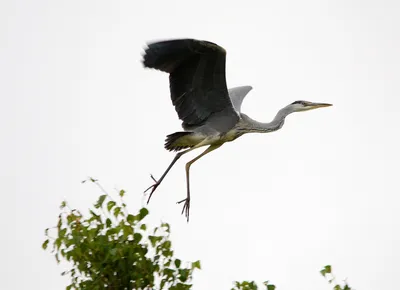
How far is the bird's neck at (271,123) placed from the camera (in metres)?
10.6

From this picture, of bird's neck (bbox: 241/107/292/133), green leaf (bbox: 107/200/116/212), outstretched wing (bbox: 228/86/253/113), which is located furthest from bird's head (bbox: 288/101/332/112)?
green leaf (bbox: 107/200/116/212)

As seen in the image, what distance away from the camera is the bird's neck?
10555 millimetres

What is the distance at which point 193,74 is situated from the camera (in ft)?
30.1

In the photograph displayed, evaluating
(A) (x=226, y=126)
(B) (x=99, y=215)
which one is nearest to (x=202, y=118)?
(A) (x=226, y=126)

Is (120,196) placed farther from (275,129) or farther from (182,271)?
(275,129)

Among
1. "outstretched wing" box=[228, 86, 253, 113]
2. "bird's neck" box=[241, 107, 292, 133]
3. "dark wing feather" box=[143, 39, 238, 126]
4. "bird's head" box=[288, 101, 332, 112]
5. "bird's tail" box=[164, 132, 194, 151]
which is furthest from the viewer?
"bird's head" box=[288, 101, 332, 112]

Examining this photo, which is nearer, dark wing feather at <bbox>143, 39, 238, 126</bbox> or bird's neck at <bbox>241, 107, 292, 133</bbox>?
dark wing feather at <bbox>143, 39, 238, 126</bbox>

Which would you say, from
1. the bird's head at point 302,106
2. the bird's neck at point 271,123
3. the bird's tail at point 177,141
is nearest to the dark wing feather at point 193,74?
the bird's tail at point 177,141

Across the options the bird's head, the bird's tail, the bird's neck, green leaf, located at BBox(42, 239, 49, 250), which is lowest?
green leaf, located at BBox(42, 239, 49, 250)

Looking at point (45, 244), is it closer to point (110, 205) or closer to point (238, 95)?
point (110, 205)

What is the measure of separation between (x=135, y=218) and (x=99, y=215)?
358 millimetres

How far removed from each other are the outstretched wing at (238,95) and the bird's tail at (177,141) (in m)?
1.20

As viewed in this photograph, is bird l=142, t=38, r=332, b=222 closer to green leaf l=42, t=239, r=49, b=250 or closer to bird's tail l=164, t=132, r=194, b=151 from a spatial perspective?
bird's tail l=164, t=132, r=194, b=151

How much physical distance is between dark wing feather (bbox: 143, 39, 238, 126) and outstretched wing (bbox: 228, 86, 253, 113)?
3.03 feet
